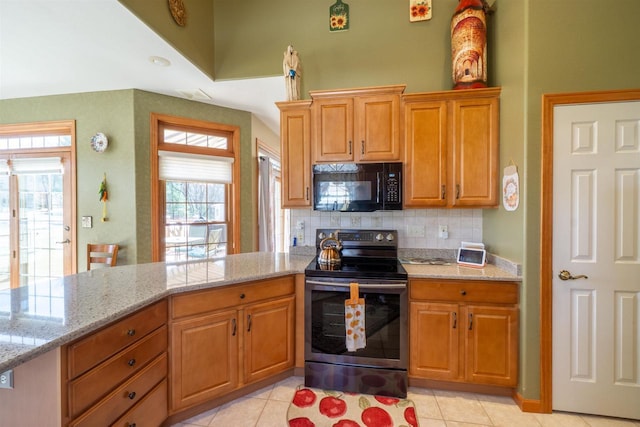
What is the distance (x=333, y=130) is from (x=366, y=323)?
63.4 inches

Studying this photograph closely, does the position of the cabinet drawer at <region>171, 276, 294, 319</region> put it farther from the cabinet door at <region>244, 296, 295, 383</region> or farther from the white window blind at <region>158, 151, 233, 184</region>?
the white window blind at <region>158, 151, 233, 184</region>

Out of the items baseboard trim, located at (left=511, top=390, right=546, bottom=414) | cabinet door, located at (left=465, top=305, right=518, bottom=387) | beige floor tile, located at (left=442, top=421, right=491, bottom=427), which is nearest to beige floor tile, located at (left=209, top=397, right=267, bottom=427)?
beige floor tile, located at (left=442, top=421, right=491, bottom=427)

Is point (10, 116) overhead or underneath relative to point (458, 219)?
overhead

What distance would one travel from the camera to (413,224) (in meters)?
2.50

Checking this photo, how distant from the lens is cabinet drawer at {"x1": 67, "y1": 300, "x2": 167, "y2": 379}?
1.02 m

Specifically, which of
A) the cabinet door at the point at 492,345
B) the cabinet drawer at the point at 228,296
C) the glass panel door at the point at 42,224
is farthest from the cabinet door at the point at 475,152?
the glass panel door at the point at 42,224

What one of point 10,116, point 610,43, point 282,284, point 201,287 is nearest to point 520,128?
point 610,43

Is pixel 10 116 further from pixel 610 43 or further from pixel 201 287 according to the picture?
pixel 610 43

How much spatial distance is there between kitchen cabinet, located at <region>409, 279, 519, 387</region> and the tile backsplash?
0.64 m

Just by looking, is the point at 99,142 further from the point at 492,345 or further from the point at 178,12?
the point at 492,345

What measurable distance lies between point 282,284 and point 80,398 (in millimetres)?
1181

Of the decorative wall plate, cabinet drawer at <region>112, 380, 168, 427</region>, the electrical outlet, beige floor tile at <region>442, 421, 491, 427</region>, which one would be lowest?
beige floor tile at <region>442, 421, 491, 427</region>

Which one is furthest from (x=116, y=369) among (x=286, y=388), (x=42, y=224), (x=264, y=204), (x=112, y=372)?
(x=42, y=224)

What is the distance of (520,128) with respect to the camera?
184cm
